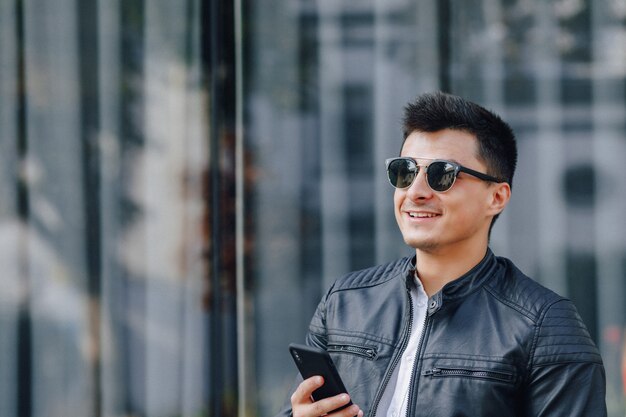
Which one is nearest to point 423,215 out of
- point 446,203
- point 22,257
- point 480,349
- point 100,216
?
point 446,203

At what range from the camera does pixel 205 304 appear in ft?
12.1

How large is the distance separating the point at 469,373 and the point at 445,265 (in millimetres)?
284

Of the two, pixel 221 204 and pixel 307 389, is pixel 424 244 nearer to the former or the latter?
pixel 307 389

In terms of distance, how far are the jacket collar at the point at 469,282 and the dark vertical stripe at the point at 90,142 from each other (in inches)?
84.9

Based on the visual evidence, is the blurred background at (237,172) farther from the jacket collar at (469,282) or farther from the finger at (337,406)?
the finger at (337,406)

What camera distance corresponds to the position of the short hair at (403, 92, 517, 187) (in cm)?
194

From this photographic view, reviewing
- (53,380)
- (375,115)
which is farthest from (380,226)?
(53,380)

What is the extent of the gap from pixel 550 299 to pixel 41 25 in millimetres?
2685

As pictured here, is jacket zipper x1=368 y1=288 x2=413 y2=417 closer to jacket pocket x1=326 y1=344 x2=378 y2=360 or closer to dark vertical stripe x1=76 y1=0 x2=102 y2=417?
jacket pocket x1=326 y1=344 x2=378 y2=360

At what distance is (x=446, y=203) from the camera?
6.26 feet

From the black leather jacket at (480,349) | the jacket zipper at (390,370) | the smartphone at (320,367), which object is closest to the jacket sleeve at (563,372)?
the black leather jacket at (480,349)

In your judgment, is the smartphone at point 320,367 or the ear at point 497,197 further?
the ear at point 497,197

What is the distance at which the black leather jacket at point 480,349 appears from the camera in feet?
5.54

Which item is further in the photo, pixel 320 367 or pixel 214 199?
pixel 214 199
